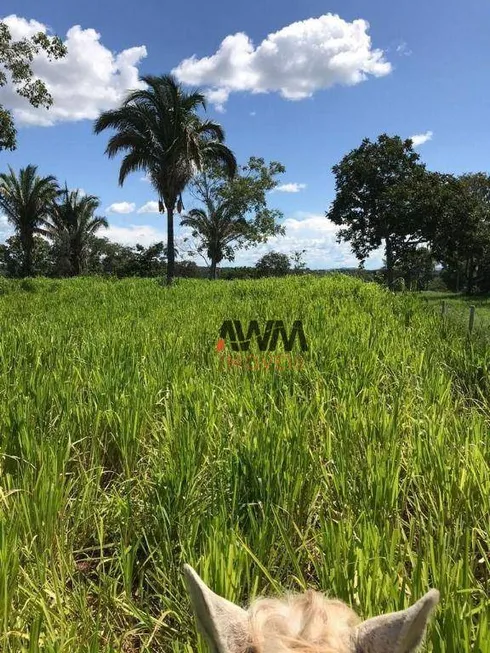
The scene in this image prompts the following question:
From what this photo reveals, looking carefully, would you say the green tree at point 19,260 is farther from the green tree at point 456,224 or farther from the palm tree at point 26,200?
the green tree at point 456,224

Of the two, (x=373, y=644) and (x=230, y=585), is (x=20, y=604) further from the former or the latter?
(x=373, y=644)

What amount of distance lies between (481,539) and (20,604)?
1.46 m

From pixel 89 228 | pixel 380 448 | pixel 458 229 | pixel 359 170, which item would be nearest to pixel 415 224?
pixel 458 229

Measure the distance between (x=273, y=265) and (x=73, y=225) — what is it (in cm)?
1449

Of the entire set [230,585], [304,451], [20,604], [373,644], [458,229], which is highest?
[458,229]

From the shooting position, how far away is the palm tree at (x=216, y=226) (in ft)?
95.3

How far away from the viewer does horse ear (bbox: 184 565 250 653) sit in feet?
1.67

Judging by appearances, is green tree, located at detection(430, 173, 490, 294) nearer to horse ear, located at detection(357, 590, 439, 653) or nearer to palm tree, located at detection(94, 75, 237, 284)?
palm tree, located at detection(94, 75, 237, 284)

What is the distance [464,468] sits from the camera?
68.7 inches

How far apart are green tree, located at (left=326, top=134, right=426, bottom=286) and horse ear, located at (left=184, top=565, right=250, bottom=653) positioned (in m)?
26.8

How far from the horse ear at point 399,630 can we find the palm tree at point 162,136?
15.6 meters

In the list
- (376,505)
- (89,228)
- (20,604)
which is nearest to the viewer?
(20,604)

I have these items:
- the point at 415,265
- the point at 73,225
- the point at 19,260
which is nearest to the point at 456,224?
the point at 415,265

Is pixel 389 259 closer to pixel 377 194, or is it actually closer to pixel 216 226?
pixel 377 194
